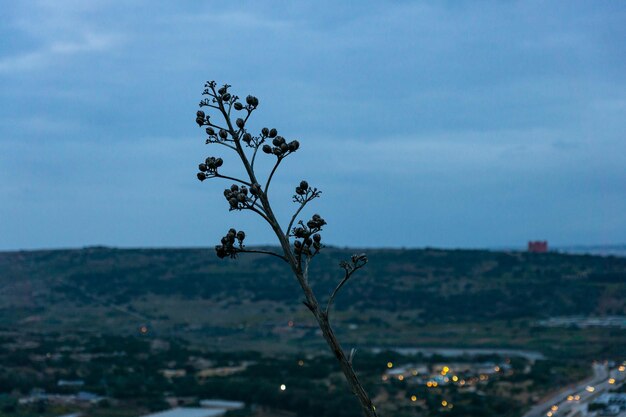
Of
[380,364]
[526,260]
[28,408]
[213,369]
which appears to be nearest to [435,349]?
[380,364]

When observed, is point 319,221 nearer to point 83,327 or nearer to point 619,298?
point 83,327

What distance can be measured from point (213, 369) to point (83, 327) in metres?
38.6

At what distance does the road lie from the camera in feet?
174

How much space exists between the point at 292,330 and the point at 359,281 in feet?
105

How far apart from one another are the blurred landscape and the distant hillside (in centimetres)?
33

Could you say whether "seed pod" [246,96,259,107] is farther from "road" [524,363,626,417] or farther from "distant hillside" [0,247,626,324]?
"distant hillside" [0,247,626,324]

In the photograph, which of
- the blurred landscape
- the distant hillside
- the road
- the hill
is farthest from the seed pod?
the distant hillside

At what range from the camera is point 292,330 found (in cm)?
10475

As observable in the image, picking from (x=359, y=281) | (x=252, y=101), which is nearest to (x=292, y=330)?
(x=359, y=281)

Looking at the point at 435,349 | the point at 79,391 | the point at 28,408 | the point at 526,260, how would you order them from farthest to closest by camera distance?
the point at 526,260 < the point at 435,349 < the point at 79,391 < the point at 28,408

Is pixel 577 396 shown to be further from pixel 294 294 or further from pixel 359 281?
pixel 359 281

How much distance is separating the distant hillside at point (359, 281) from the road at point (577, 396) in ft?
147

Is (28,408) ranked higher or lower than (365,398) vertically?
lower

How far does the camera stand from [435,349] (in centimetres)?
8888
